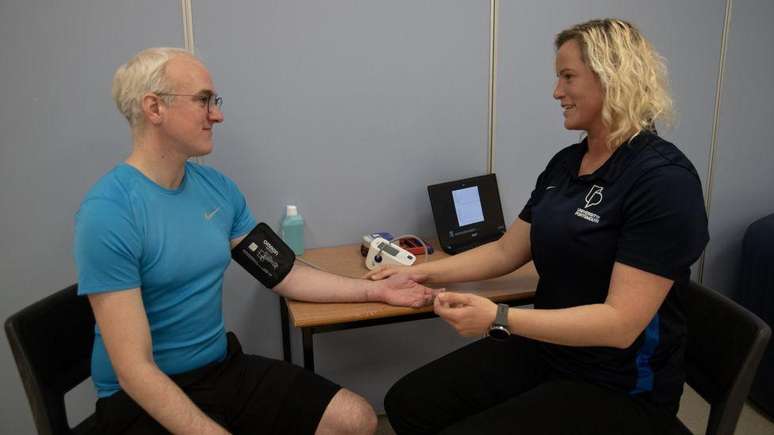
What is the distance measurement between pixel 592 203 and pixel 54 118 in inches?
64.6

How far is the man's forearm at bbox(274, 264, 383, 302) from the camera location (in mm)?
1599

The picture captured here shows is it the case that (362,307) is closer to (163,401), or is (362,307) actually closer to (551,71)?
(163,401)

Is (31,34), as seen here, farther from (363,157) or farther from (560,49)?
(560,49)

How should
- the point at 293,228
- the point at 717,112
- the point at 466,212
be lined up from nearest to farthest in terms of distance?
the point at 293,228 → the point at 466,212 → the point at 717,112

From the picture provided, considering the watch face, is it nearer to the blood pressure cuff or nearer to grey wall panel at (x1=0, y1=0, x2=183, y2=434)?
the blood pressure cuff

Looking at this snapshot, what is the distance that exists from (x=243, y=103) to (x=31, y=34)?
2.14ft

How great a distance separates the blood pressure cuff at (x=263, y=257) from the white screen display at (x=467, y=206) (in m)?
0.70

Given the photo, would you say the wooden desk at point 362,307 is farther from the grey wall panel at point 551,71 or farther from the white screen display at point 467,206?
the grey wall panel at point 551,71

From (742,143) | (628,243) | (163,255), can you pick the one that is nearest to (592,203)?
(628,243)

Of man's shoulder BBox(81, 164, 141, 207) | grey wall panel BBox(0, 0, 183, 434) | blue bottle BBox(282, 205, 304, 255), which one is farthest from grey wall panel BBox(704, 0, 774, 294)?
man's shoulder BBox(81, 164, 141, 207)

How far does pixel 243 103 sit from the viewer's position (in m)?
1.86

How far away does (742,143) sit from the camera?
2.41 m

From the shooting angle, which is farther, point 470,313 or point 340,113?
point 340,113

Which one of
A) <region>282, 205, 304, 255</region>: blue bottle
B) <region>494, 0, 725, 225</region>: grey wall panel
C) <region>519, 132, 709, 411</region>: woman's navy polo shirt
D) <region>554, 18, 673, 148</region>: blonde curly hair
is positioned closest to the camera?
<region>519, 132, 709, 411</region>: woman's navy polo shirt
